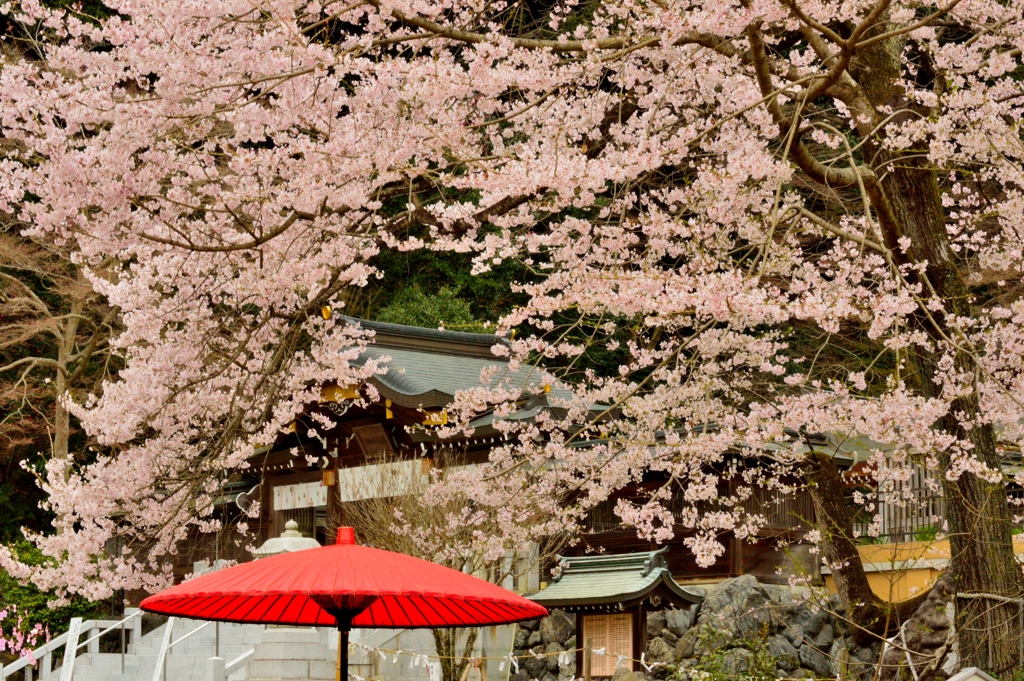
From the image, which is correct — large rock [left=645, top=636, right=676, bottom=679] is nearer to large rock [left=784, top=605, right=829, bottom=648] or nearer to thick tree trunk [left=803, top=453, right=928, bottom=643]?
large rock [left=784, top=605, right=829, bottom=648]

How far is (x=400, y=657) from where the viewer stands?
13422 mm

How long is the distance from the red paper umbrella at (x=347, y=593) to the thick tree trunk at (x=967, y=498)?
3808mm

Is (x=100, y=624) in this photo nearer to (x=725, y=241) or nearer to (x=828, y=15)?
(x=725, y=241)

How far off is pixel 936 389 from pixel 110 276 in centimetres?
1656

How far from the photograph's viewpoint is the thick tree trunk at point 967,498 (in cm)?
773

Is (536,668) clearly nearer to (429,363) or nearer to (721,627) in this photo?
(721,627)

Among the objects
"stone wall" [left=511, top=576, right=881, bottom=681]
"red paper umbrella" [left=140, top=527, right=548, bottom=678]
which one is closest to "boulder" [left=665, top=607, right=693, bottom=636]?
"stone wall" [left=511, top=576, right=881, bottom=681]

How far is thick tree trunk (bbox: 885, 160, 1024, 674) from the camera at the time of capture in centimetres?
773

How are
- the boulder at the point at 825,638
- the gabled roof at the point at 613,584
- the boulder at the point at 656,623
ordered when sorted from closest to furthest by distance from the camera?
1. the gabled roof at the point at 613,584
2. the boulder at the point at 825,638
3. the boulder at the point at 656,623

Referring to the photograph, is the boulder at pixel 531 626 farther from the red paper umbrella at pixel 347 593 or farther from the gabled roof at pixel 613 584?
the red paper umbrella at pixel 347 593

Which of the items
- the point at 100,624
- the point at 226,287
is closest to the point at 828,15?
the point at 226,287

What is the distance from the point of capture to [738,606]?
45.5ft

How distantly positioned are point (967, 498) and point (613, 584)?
18.3 ft

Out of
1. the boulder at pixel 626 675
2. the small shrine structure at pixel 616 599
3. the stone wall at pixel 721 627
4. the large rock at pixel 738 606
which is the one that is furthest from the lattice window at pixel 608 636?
the large rock at pixel 738 606
